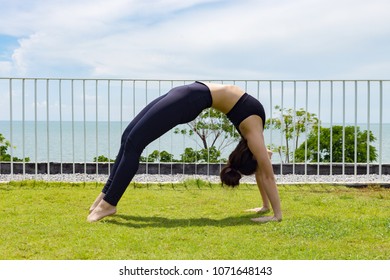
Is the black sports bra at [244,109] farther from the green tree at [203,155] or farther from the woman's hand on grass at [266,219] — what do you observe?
the green tree at [203,155]

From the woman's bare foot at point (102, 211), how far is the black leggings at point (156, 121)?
0.10ft

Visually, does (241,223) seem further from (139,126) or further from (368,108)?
(368,108)

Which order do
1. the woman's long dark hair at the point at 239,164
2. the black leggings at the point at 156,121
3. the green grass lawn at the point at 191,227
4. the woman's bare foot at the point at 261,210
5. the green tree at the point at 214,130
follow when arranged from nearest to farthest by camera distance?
the green grass lawn at the point at 191,227
the black leggings at the point at 156,121
the woman's long dark hair at the point at 239,164
the woman's bare foot at the point at 261,210
the green tree at the point at 214,130

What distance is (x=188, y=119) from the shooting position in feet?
11.7

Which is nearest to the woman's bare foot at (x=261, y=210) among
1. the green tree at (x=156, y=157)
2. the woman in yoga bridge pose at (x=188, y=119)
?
the woman in yoga bridge pose at (x=188, y=119)

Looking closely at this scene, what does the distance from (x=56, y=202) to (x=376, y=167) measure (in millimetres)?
4918

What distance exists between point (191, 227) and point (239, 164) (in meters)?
0.65

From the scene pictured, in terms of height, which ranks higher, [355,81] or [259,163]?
[355,81]

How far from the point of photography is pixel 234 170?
3672 mm

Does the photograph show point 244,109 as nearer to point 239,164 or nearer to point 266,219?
point 239,164

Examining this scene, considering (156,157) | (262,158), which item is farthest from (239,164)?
(156,157)

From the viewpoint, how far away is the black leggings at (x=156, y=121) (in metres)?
3.49
